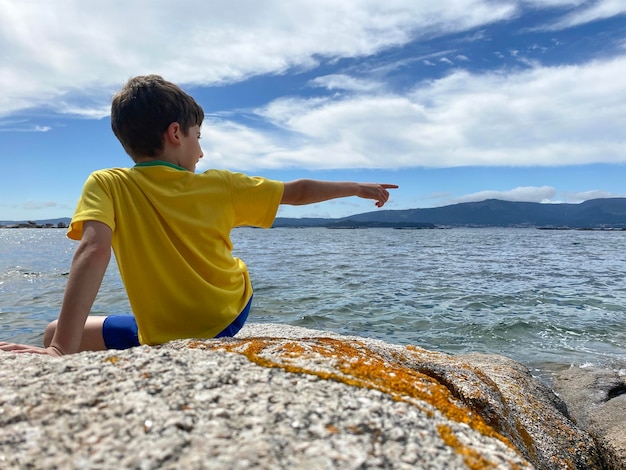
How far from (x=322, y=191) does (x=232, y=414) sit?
2190 mm

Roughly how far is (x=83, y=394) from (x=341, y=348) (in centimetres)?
158

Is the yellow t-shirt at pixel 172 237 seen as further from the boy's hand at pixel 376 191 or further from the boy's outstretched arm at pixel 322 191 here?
the boy's hand at pixel 376 191

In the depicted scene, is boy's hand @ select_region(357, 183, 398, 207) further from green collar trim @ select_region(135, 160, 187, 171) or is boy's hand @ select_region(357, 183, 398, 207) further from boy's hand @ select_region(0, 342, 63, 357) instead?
boy's hand @ select_region(0, 342, 63, 357)

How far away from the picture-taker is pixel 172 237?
11.0 feet

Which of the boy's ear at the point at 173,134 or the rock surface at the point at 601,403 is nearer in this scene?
the boy's ear at the point at 173,134

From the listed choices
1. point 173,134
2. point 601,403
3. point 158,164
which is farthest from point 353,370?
point 601,403

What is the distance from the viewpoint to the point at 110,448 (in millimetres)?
1612

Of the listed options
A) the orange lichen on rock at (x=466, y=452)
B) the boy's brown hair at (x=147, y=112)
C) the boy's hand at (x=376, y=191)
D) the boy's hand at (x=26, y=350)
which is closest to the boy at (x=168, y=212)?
the boy's brown hair at (x=147, y=112)

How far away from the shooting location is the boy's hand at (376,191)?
391 cm

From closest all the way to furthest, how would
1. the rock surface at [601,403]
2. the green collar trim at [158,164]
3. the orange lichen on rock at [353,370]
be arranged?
the orange lichen on rock at [353,370]
the green collar trim at [158,164]
the rock surface at [601,403]

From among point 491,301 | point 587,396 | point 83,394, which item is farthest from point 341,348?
point 491,301

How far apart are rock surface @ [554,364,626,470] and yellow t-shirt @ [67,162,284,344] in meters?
4.28

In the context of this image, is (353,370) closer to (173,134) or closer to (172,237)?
(172,237)

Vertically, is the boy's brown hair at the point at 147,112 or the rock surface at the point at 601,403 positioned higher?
the boy's brown hair at the point at 147,112
